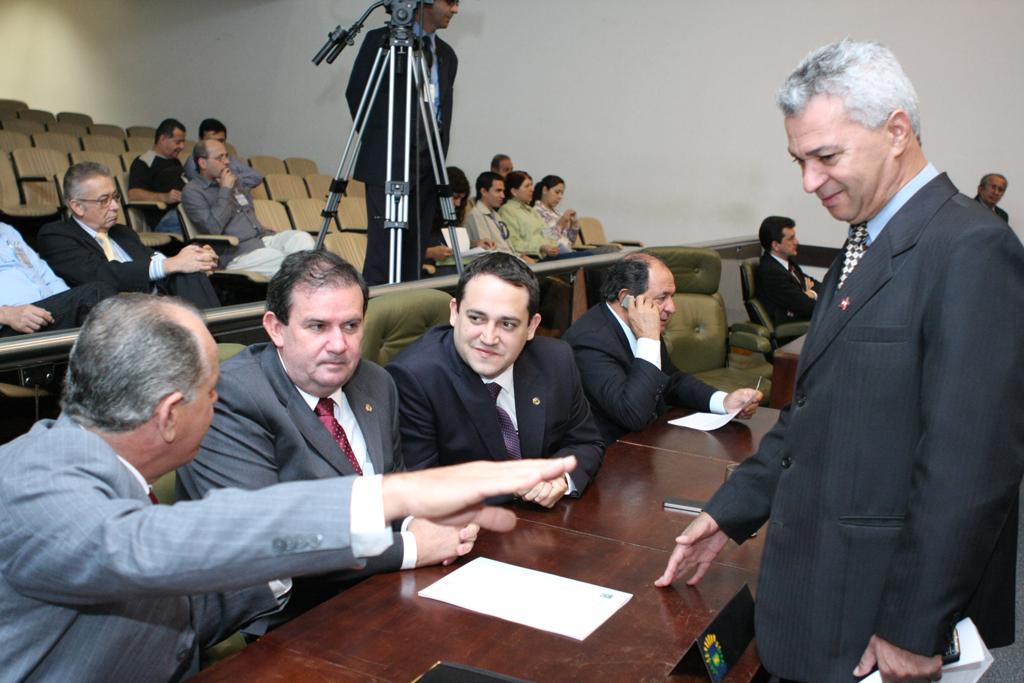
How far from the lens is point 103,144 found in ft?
25.7

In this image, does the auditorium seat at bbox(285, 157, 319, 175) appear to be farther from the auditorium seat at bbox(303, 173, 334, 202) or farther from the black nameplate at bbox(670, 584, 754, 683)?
the black nameplate at bbox(670, 584, 754, 683)

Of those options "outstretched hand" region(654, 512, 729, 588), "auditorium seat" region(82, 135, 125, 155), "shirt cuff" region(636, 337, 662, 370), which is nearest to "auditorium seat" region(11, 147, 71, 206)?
"auditorium seat" region(82, 135, 125, 155)

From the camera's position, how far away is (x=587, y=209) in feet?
30.0

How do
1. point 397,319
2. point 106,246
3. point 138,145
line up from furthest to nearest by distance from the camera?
point 138,145
point 106,246
point 397,319

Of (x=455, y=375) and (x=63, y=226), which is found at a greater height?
(x=63, y=226)

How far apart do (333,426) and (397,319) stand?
68cm

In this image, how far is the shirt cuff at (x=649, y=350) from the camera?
2.88 meters

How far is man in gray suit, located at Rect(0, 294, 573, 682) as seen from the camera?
924mm

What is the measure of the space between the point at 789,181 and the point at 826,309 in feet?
23.7

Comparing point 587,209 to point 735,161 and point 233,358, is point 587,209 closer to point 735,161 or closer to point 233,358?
point 735,161

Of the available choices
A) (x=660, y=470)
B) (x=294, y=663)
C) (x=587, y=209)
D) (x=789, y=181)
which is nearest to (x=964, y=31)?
(x=789, y=181)

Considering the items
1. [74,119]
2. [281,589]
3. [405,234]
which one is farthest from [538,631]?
[74,119]

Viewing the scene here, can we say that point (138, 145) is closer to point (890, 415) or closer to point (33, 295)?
Result: point (33, 295)

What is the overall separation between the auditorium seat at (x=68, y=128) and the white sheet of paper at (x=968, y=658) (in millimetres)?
8643
